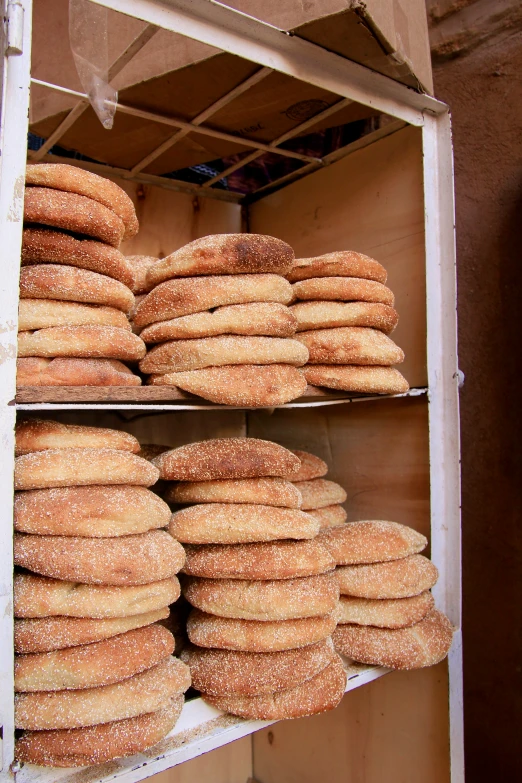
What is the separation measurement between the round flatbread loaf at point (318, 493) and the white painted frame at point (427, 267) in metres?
0.32

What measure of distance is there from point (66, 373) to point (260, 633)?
0.77m

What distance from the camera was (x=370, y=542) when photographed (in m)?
1.68

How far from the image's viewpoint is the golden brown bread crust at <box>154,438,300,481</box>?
147 cm

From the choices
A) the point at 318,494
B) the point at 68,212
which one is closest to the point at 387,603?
the point at 318,494

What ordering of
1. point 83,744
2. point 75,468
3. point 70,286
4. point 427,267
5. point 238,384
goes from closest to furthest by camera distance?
point 83,744, point 75,468, point 70,286, point 238,384, point 427,267

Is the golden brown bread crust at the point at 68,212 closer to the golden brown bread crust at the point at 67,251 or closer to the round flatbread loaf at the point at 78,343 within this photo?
the golden brown bread crust at the point at 67,251

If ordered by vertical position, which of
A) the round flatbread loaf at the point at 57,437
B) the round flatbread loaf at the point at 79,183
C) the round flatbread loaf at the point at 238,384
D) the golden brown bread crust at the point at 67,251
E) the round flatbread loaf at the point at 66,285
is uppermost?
the round flatbread loaf at the point at 79,183

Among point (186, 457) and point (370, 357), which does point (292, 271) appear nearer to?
point (370, 357)

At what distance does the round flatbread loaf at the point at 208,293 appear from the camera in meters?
1.50

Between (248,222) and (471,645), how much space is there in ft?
6.80

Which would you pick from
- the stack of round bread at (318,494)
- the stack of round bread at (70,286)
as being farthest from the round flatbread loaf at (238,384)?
the stack of round bread at (318,494)

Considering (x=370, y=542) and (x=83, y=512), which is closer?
(x=83, y=512)

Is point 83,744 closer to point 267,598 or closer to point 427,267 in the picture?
point 267,598

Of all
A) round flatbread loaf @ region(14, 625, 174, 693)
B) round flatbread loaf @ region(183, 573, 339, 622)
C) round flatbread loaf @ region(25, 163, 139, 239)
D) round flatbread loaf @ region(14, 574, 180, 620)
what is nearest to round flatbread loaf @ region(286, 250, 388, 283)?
round flatbread loaf @ region(25, 163, 139, 239)
